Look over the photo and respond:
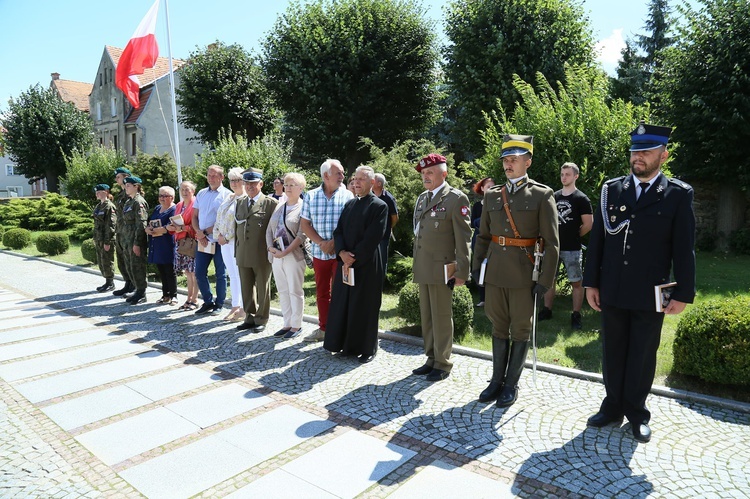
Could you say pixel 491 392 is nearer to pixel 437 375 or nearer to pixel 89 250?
pixel 437 375

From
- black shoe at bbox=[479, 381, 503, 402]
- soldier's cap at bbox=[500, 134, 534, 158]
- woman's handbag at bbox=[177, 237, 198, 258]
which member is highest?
soldier's cap at bbox=[500, 134, 534, 158]

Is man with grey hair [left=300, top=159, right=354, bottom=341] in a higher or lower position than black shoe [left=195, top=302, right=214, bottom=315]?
higher

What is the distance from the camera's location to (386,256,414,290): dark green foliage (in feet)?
31.3

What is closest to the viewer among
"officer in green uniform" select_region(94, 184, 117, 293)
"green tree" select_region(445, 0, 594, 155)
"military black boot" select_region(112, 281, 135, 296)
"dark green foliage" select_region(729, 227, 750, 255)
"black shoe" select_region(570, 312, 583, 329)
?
"black shoe" select_region(570, 312, 583, 329)

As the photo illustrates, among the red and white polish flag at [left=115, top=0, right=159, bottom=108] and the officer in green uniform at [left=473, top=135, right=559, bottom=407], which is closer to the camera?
the officer in green uniform at [left=473, top=135, right=559, bottom=407]

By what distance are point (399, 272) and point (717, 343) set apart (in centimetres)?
556

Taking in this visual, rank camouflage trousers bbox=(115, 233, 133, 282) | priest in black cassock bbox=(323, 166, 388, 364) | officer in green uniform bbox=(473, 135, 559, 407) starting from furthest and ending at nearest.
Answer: camouflage trousers bbox=(115, 233, 133, 282)
priest in black cassock bbox=(323, 166, 388, 364)
officer in green uniform bbox=(473, 135, 559, 407)

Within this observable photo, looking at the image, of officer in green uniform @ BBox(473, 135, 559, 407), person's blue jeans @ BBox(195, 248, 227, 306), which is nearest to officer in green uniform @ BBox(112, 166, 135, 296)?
person's blue jeans @ BBox(195, 248, 227, 306)

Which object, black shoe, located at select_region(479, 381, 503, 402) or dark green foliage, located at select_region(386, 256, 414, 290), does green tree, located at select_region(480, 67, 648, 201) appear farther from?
black shoe, located at select_region(479, 381, 503, 402)

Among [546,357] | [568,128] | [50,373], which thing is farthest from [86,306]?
[568,128]

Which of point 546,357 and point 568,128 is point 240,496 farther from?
point 568,128

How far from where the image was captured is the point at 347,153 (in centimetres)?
2133

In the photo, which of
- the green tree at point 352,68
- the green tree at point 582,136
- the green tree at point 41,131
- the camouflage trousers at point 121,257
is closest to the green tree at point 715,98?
the green tree at point 582,136

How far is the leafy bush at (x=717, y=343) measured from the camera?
15.4ft
